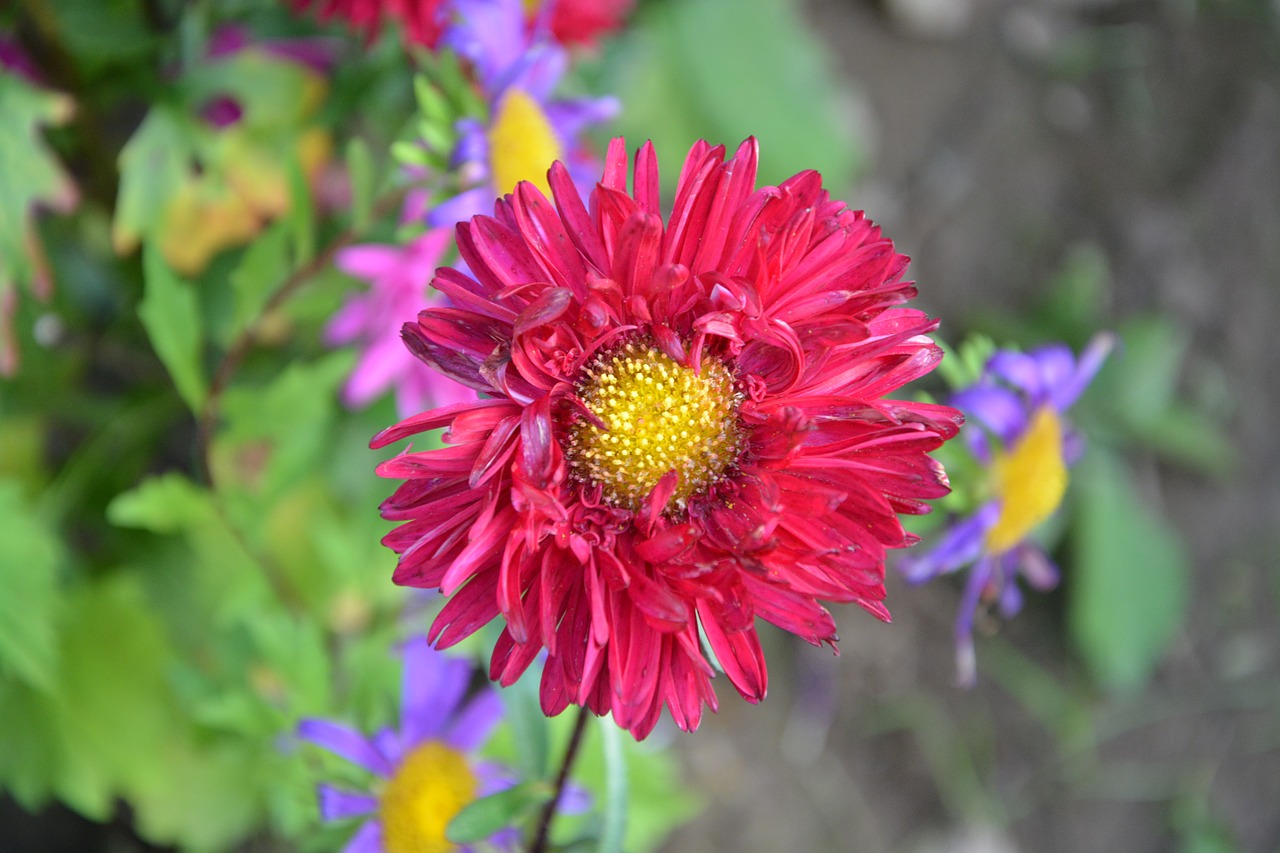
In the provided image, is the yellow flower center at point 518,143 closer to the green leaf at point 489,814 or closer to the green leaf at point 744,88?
the green leaf at point 489,814

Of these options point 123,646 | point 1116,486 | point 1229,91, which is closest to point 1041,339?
point 1116,486

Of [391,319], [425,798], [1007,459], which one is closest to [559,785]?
[425,798]

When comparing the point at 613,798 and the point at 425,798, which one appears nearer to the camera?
the point at 613,798

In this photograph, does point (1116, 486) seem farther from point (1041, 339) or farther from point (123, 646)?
point (123, 646)

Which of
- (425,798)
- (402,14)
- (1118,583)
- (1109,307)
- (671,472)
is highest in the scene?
(402,14)

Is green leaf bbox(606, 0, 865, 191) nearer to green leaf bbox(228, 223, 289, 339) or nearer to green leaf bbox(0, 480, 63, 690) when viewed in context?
green leaf bbox(228, 223, 289, 339)

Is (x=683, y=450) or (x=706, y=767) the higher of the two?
(x=683, y=450)

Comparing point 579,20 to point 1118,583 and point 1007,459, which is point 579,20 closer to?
point 1007,459
